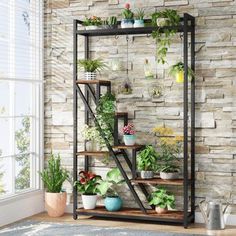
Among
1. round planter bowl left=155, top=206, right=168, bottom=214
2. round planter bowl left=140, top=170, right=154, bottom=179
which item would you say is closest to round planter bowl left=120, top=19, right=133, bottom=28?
round planter bowl left=140, top=170, right=154, bottom=179

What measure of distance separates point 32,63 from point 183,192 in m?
2.18

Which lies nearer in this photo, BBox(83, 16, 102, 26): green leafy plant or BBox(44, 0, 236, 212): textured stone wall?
BBox(44, 0, 236, 212): textured stone wall

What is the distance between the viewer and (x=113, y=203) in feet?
20.0

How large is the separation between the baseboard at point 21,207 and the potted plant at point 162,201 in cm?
133

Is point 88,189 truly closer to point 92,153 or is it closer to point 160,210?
point 92,153

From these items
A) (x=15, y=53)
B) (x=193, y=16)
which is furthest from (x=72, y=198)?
(x=193, y=16)

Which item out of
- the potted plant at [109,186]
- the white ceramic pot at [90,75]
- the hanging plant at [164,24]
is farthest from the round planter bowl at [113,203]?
the hanging plant at [164,24]

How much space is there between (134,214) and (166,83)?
4.55 ft

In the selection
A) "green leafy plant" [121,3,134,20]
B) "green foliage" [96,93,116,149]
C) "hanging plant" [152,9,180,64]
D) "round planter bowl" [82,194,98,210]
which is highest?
"green leafy plant" [121,3,134,20]

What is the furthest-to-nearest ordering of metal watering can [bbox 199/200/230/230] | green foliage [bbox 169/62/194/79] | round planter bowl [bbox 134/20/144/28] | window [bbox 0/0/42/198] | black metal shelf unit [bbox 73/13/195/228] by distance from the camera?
window [bbox 0/0/42/198] < round planter bowl [bbox 134/20/144/28] < green foliage [bbox 169/62/194/79] < black metal shelf unit [bbox 73/13/195/228] < metal watering can [bbox 199/200/230/230]

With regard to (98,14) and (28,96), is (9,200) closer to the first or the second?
(28,96)

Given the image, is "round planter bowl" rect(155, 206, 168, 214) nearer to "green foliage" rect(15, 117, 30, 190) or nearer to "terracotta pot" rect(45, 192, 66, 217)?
"terracotta pot" rect(45, 192, 66, 217)

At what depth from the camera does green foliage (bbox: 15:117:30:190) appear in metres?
6.34

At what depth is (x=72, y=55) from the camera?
653 cm
